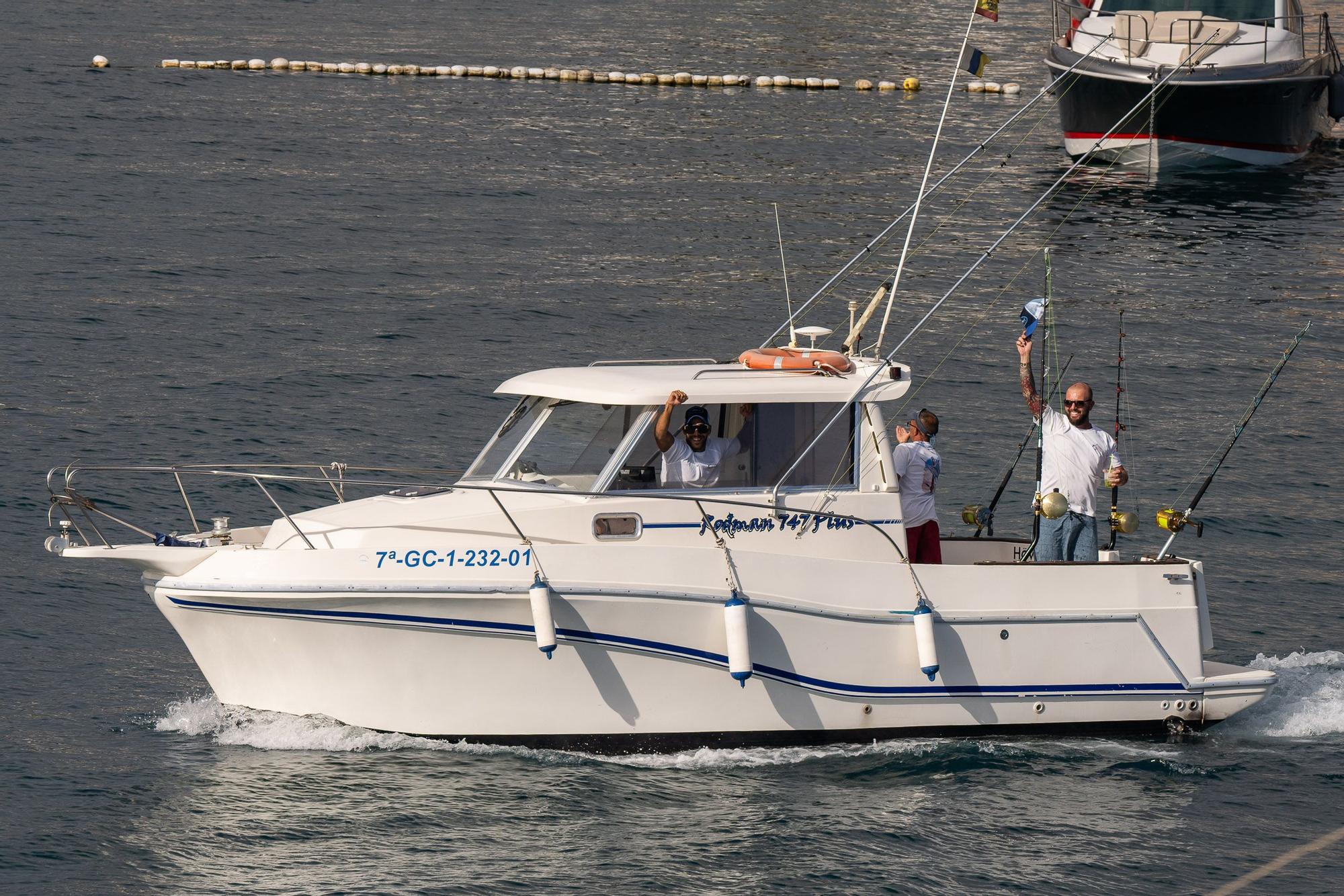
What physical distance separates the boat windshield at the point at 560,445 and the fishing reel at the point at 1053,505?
3.16 metres

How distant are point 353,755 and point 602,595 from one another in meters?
2.12

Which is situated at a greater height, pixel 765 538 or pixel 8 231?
pixel 8 231

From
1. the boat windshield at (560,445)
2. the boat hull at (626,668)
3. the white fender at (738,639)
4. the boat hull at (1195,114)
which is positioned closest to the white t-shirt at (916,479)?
the boat hull at (626,668)

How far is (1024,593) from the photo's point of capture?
39.1 feet

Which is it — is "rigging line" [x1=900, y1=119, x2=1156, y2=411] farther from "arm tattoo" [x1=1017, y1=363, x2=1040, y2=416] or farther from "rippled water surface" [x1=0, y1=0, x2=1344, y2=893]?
"arm tattoo" [x1=1017, y1=363, x2=1040, y2=416]

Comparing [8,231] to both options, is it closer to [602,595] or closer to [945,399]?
[945,399]

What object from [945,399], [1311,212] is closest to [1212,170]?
[1311,212]

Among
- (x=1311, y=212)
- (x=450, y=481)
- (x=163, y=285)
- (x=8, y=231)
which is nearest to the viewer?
(x=450, y=481)

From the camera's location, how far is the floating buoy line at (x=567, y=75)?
46.8m

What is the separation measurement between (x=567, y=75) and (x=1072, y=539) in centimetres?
3708

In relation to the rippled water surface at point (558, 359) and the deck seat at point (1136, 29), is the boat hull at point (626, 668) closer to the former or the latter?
the rippled water surface at point (558, 359)

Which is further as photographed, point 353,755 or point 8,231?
point 8,231

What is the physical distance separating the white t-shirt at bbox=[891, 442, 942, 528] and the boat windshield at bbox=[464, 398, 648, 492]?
6.91 ft

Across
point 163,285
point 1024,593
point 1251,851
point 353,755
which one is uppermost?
point 163,285
